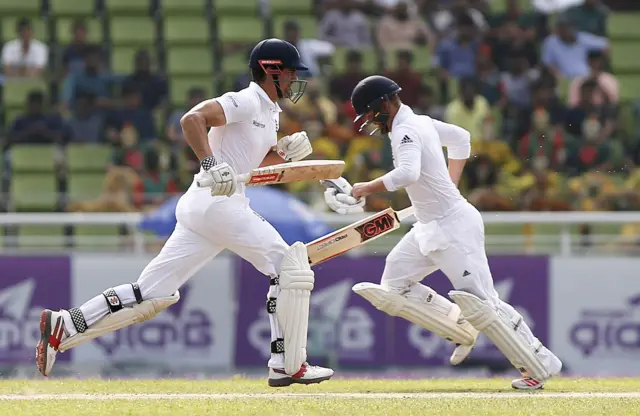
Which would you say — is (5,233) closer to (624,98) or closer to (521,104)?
(521,104)

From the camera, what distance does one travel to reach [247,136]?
8.34m

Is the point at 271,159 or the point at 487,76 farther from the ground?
the point at 487,76

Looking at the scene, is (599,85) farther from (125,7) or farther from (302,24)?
(125,7)

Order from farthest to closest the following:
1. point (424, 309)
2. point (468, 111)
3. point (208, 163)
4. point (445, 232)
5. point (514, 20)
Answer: point (514, 20)
point (468, 111)
point (424, 309)
point (445, 232)
point (208, 163)

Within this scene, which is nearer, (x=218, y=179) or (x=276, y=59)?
(x=218, y=179)

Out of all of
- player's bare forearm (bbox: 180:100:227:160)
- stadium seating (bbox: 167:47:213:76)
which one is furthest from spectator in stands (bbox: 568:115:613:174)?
player's bare forearm (bbox: 180:100:227:160)

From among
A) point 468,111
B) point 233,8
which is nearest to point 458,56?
point 468,111

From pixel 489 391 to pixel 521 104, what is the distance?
309 inches

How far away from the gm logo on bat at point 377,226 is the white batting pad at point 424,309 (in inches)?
13.5

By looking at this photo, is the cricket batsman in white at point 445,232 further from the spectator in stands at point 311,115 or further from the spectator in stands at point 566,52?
the spectator in stands at point 566,52

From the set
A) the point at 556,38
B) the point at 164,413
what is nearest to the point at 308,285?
the point at 164,413

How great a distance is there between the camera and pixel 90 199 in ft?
45.4

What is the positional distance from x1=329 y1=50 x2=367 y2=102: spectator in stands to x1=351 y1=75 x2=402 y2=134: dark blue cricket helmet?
283 inches

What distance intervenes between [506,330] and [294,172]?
64.2 inches
